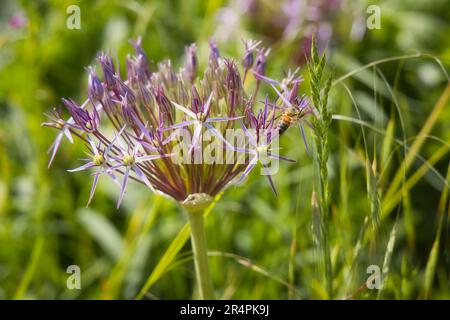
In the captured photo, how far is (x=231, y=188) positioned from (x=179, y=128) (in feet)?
3.47

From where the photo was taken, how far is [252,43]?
1.39m

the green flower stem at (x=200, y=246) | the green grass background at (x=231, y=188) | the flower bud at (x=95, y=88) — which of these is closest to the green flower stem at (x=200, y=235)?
the green flower stem at (x=200, y=246)

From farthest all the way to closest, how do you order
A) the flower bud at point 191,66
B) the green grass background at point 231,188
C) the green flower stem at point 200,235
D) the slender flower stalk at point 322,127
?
the green grass background at point 231,188 → the flower bud at point 191,66 → the green flower stem at point 200,235 → the slender flower stalk at point 322,127

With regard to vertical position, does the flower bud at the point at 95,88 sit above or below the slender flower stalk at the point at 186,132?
above

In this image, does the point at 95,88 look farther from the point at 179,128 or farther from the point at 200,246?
the point at 200,246

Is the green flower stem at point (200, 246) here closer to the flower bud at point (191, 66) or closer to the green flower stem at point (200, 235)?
the green flower stem at point (200, 235)

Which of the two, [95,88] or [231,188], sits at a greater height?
[95,88]

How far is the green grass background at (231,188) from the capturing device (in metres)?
1.78

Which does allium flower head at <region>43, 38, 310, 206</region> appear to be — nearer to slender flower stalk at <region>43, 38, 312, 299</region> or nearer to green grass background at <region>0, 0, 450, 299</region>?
slender flower stalk at <region>43, 38, 312, 299</region>

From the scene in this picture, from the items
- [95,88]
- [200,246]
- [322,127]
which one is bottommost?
[200,246]

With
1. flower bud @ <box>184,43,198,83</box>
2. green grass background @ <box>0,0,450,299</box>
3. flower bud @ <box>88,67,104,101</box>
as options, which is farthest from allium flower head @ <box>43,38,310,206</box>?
green grass background @ <box>0,0,450,299</box>

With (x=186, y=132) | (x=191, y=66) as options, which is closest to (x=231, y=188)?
(x=191, y=66)

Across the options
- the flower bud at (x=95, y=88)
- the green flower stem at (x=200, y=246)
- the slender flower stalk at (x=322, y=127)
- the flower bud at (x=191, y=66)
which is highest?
the flower bud at (x=191, y=66)

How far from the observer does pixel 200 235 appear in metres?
1.26
